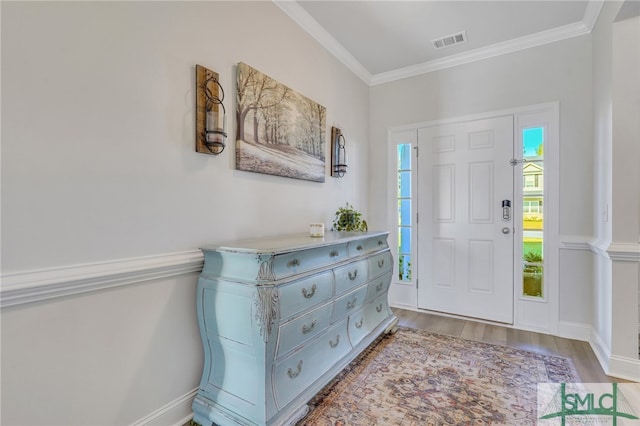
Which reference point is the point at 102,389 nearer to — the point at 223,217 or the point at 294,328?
the point at 294,328

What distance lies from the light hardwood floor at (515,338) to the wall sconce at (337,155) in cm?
167

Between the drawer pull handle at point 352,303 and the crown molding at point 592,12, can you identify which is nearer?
the drawer pull handle at point 352,303

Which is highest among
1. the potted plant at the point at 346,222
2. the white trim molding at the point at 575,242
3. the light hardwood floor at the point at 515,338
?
the potted plant at the point at 346,222

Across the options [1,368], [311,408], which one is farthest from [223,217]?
[311,408]

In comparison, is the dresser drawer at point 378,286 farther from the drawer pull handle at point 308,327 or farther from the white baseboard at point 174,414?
the white baseboard at point 174,414

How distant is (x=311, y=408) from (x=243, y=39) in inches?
92.4

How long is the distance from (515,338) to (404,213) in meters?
1.61

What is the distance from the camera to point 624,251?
83.0 inches

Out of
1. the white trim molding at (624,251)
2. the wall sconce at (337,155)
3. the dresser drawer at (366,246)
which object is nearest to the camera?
the white trim molding at (624,251)

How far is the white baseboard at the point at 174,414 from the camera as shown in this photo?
150cm

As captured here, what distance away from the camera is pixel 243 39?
2023mm

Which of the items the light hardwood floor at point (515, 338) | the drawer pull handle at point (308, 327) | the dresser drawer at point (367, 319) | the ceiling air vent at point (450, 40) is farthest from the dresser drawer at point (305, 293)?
the ceiling air vent at point (450, 40)

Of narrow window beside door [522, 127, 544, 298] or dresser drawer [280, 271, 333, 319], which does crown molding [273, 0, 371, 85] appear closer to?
narrow window beside door [522, 127, 544, 298]

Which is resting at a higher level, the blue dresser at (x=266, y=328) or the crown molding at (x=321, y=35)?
the crown molding at (x=321, y=35)
